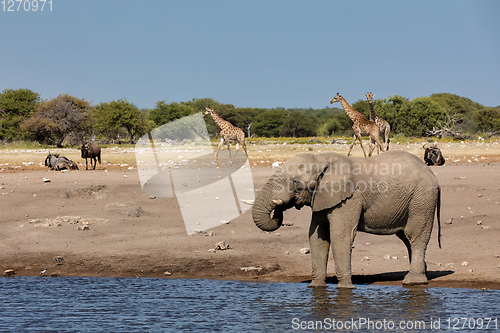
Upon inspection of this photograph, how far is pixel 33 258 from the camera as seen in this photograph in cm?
1297

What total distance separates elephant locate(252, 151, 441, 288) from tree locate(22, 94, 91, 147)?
45.4m

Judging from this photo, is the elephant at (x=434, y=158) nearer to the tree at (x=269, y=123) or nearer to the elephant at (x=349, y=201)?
the elephant at (x=349, y=201)

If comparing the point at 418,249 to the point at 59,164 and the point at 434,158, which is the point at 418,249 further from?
the point at 59,164

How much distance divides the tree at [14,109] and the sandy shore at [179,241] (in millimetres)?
42670

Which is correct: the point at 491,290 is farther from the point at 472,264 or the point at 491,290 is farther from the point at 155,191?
the point at 155,191

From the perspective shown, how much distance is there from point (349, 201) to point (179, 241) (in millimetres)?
5577

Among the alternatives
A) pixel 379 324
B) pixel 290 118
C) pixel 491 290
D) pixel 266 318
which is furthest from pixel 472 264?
pixel 290 118

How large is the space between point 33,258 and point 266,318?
6.45 m

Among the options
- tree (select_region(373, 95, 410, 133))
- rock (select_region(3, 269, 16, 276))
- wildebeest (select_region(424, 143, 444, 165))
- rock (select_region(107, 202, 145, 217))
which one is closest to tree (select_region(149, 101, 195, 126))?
tree (select_region(373, 95, 410, 133))

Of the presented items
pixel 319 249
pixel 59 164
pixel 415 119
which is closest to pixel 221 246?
pixel 319 249

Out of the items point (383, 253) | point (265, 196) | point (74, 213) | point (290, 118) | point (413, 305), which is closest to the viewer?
point (413, 305)

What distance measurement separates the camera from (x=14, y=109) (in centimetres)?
6384

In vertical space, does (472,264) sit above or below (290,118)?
below

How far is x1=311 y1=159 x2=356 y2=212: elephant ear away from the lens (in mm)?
9852
